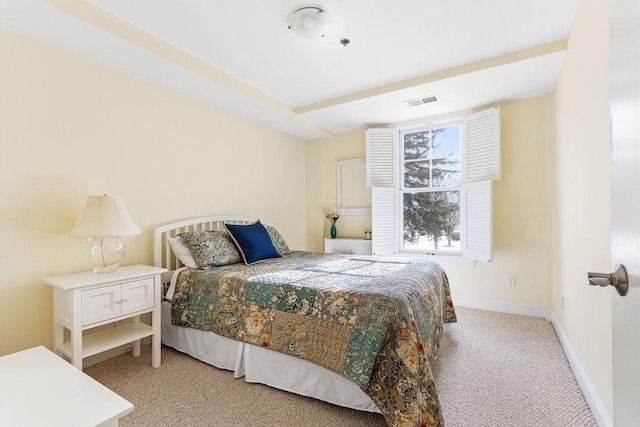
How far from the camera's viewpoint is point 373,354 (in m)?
1.62

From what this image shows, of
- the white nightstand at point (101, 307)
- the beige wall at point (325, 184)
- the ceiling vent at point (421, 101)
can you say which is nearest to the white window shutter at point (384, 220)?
the beige wall at point (325, 184)

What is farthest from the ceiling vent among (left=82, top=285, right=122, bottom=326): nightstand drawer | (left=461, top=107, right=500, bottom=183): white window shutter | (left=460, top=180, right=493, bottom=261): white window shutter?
(left=82, top=285, right=122, bottom=326): nightstand drawer

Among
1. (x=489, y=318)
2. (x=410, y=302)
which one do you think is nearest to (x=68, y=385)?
(x=410, y=302)

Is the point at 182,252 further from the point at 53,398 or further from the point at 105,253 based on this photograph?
the point at 53,398

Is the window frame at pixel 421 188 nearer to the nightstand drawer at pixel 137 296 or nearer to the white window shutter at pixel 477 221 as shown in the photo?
the white window shutter at pixel 477 221

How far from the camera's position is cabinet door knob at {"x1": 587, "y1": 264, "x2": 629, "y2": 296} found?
71 cm

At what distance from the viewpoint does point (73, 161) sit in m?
2.36

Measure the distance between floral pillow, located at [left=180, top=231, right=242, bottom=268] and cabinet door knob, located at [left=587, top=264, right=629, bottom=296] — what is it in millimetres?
2588

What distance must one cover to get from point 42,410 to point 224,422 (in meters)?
1.03

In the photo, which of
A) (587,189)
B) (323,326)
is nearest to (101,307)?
(323,326)

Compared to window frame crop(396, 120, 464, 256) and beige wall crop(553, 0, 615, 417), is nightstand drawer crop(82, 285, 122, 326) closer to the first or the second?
beige wall crop(553, 0, 615, 417)

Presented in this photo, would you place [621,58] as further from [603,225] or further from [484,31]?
[484,31]

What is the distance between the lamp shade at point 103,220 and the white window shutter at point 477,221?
3.45 m

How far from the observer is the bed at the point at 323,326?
62.2 inches
